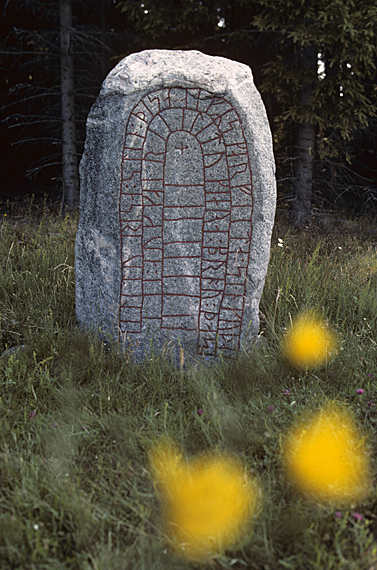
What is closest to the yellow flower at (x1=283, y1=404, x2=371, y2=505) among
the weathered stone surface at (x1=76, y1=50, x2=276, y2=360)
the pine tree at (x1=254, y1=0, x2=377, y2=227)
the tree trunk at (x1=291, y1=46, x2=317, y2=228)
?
the weathered stone surface at (x1=76, y1=50, x2=276, y2=360)

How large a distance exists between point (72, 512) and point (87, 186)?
6.64 feet

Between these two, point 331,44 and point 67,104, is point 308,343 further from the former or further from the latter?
point 67,104

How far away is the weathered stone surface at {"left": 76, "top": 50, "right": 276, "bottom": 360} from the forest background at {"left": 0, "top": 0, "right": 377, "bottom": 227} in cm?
312

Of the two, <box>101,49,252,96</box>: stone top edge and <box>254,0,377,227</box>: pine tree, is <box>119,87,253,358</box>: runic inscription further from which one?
<box>254,0,377,227</box>: pine tree

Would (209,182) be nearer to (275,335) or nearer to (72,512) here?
(275,335)

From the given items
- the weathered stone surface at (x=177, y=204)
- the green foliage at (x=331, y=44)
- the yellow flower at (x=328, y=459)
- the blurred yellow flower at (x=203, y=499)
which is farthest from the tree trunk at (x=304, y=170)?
the blurred yellow flower at (x=203, y=499)

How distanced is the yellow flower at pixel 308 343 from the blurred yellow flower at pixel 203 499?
0.97 m

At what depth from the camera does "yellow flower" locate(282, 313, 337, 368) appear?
9.70 ft

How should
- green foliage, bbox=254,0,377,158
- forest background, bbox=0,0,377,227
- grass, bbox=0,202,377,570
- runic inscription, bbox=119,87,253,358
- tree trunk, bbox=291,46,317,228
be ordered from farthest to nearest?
1. tree trunk, bbox=291,46,317,228
2. forest background, bbox=0,0,377,227
3. green foliage, bbox=254,0,377,158
4. runic inscription, bbox=119,87,253,358
5. grass, bbox=0,202,377,570

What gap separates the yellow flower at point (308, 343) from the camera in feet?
9.70

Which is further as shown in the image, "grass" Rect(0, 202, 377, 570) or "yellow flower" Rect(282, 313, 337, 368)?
"yellow flower" Rect(282, 313, 337, 368)

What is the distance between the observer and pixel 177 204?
10.3 ft

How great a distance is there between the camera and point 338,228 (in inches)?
276

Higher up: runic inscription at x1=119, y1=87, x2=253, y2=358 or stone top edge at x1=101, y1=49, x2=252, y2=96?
stone top edge at x1=101, y1=49, x2=252, y2=96
